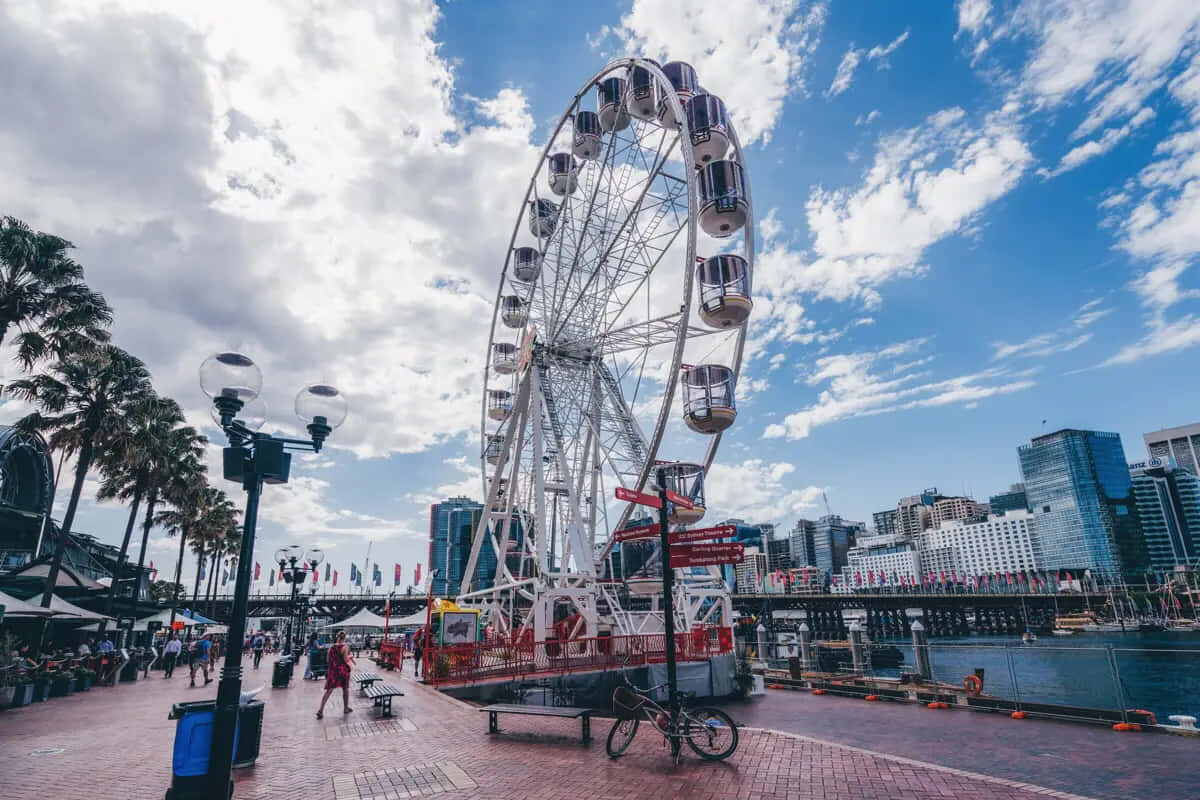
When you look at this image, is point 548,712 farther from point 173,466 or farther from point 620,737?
point 173,466

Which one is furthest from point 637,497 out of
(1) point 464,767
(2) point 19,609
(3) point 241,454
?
(2) point 19,609

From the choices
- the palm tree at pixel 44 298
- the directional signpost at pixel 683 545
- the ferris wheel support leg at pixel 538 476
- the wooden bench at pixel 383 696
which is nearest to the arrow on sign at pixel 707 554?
the directional signpost at pixel 683 545

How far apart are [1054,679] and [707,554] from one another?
4831cm

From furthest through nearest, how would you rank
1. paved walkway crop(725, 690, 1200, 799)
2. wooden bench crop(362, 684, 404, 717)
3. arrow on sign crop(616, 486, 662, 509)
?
wooden bench crop(362, 684, 404, 717) → arrow on sign crop(616, 486, 662, 509) → paved walkway crop(725, 690, 1200, 799)

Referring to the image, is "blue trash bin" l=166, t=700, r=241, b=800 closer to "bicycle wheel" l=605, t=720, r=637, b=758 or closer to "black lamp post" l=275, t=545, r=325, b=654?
"bicycle wheel" l=605, t=720, r=637, b=758

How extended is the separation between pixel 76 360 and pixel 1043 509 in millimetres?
224491

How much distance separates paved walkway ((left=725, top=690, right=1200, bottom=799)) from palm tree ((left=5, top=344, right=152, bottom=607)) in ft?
75.4

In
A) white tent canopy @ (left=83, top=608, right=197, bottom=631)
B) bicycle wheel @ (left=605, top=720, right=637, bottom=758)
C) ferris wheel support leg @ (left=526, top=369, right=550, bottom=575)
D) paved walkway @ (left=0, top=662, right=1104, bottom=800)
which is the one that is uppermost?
ferris wheel support leg @ (left=526, top=369, right=550, bottom=575)

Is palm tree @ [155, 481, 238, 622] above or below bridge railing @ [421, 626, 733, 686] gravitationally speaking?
above

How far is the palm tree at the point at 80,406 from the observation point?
70.8 ft

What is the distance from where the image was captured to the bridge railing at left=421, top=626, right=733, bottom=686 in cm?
1734

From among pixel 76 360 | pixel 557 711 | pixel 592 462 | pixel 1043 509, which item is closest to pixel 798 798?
pixel 557 711

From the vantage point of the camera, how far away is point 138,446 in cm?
2406

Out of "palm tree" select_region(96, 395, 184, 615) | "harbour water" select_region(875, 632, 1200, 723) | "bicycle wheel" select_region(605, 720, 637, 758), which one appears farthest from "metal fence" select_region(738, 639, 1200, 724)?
"palm tree" select_region(96, 395, 184, 615)
